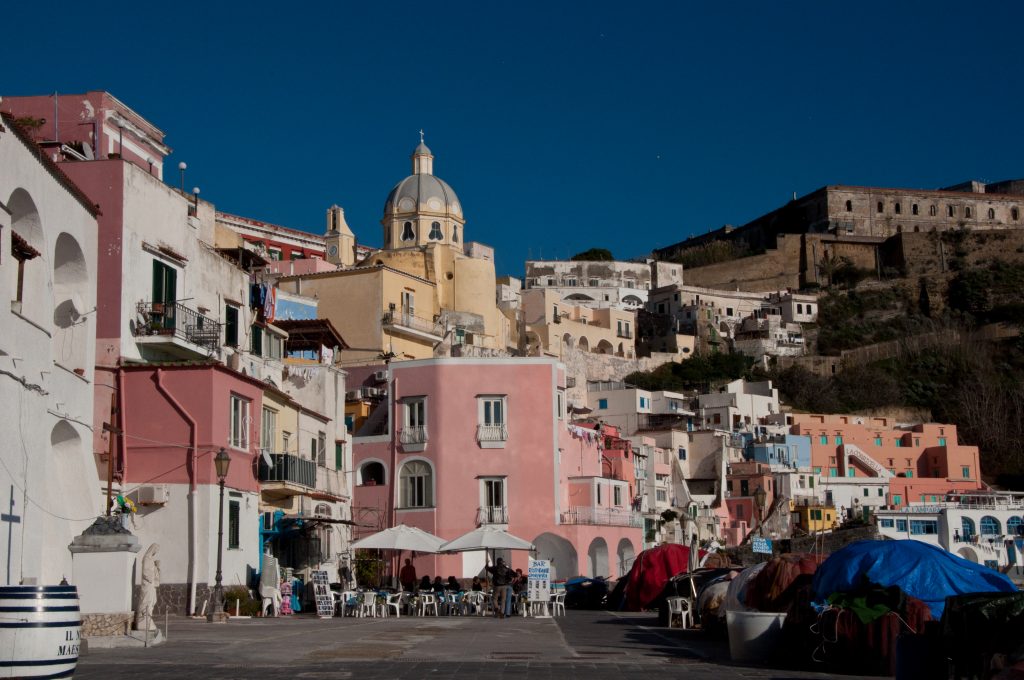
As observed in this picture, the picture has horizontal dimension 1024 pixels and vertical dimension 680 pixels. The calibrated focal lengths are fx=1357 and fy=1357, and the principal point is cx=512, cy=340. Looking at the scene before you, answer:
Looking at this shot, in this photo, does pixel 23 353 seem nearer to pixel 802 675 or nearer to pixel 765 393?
pixel 802 675

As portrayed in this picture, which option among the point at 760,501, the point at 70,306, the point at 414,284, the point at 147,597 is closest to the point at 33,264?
the point at 70,306

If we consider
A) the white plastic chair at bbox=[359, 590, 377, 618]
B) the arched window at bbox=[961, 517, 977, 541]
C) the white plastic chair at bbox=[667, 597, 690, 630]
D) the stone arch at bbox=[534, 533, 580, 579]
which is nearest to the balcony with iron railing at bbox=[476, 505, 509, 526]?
the stone arch at bbox=[534, 533, 580, 579]

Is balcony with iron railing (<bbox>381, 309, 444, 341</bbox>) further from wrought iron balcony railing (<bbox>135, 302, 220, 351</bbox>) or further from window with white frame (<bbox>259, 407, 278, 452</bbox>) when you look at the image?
wrought iron balcony railing (<bbox>135, 302, 220, 351</bbox>)

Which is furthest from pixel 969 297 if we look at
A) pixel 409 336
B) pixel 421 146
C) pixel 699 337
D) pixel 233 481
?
pixel 233 481

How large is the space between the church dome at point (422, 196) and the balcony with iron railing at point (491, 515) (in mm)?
33030

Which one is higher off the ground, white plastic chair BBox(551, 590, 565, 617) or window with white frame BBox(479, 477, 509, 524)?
window with white frame BBox(479, 477, 509, 524)

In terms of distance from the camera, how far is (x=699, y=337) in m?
114

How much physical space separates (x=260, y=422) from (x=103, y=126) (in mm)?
9253

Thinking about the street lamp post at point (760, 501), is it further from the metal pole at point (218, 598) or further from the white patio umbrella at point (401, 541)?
the metal pole at point (218, 598)

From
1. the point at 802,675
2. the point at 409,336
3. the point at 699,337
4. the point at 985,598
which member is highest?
the point at 699,337

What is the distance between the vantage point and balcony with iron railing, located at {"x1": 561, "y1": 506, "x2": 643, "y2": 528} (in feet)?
151

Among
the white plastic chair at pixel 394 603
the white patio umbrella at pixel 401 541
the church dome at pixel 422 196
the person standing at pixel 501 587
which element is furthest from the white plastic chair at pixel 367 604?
the church dome at pixel 422 196

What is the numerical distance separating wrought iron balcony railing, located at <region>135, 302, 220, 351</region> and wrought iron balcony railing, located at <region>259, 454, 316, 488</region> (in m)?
3.05

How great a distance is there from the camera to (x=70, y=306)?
24.5 m
